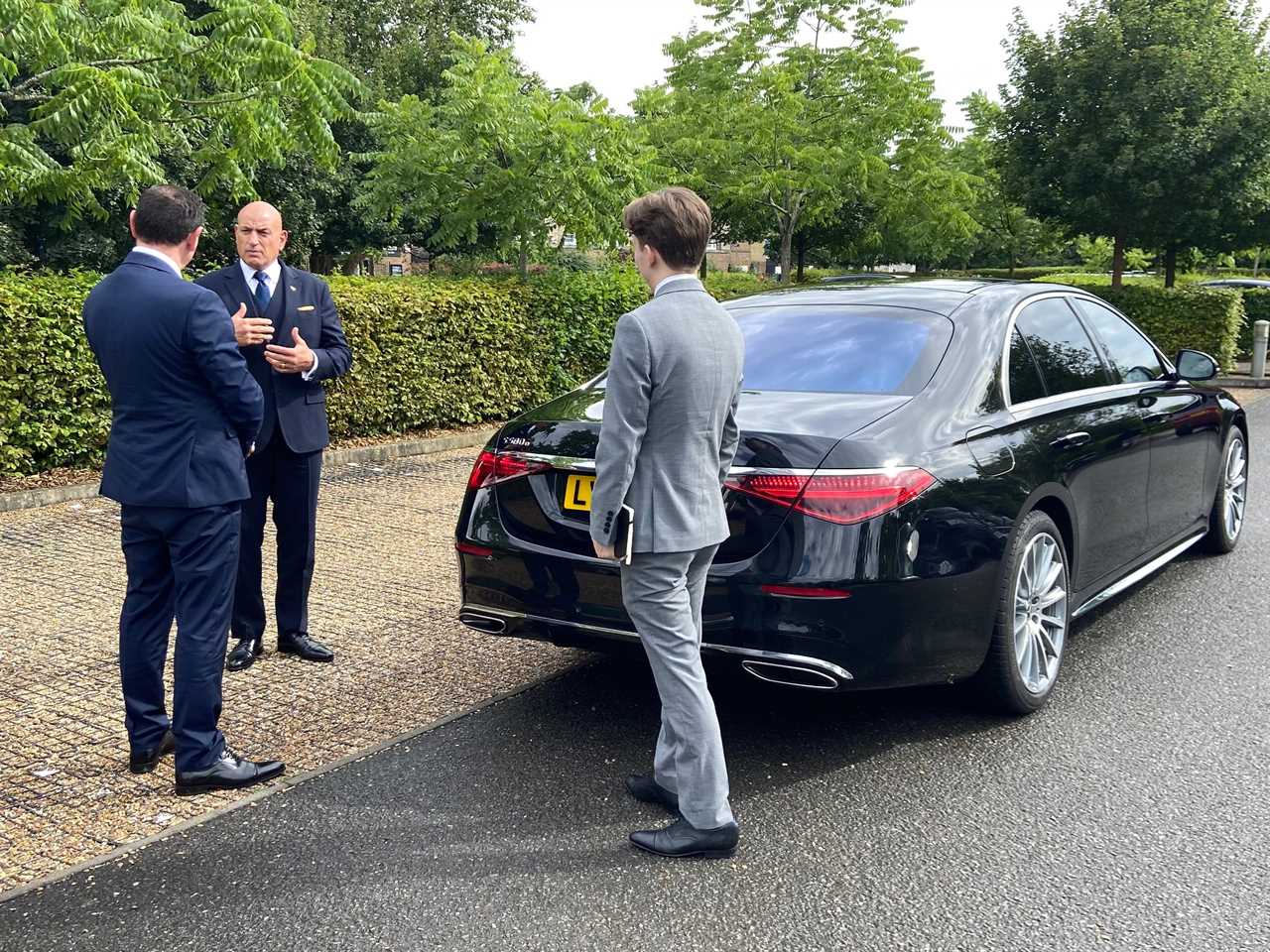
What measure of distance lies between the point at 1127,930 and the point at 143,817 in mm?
2755

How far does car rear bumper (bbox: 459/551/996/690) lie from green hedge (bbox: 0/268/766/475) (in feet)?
19.1

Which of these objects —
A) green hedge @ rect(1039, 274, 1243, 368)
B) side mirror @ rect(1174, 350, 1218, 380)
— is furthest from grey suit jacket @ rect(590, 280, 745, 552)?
green hedge @ rect(1039, 274, 1243, 368)

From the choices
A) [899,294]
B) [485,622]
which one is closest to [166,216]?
[485,622]

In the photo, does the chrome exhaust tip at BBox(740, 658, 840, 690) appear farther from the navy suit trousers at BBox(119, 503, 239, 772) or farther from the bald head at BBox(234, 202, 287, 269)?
the bald head at BBox(234, 202, 287, 269)

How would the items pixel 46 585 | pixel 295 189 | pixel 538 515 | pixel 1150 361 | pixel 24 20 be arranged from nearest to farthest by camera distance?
1. pixel 538 515
2. pixel 1150 361
3. pixel 46 585
4. pixel 24 20
5. pixel 295 189

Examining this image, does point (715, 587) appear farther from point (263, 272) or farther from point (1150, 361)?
point (1150, 361)

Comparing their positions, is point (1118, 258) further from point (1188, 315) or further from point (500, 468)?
point (500, 468)

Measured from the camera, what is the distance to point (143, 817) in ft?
11.5

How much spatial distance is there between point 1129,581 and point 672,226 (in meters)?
3.15

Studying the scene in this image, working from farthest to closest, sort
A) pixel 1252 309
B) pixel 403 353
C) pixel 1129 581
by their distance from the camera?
pixel 1252 309
pixel 403 353
pixel 1129 581

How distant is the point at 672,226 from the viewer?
10.2 feet

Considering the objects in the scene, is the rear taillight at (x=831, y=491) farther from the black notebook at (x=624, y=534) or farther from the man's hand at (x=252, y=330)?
the man's hand at (x=252, y=330)

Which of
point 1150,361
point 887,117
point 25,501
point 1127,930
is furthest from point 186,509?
point 887,117

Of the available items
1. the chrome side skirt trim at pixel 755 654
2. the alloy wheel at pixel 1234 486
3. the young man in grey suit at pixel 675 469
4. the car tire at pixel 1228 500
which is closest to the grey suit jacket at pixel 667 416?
the young man in grey suit at pixel 675 469
